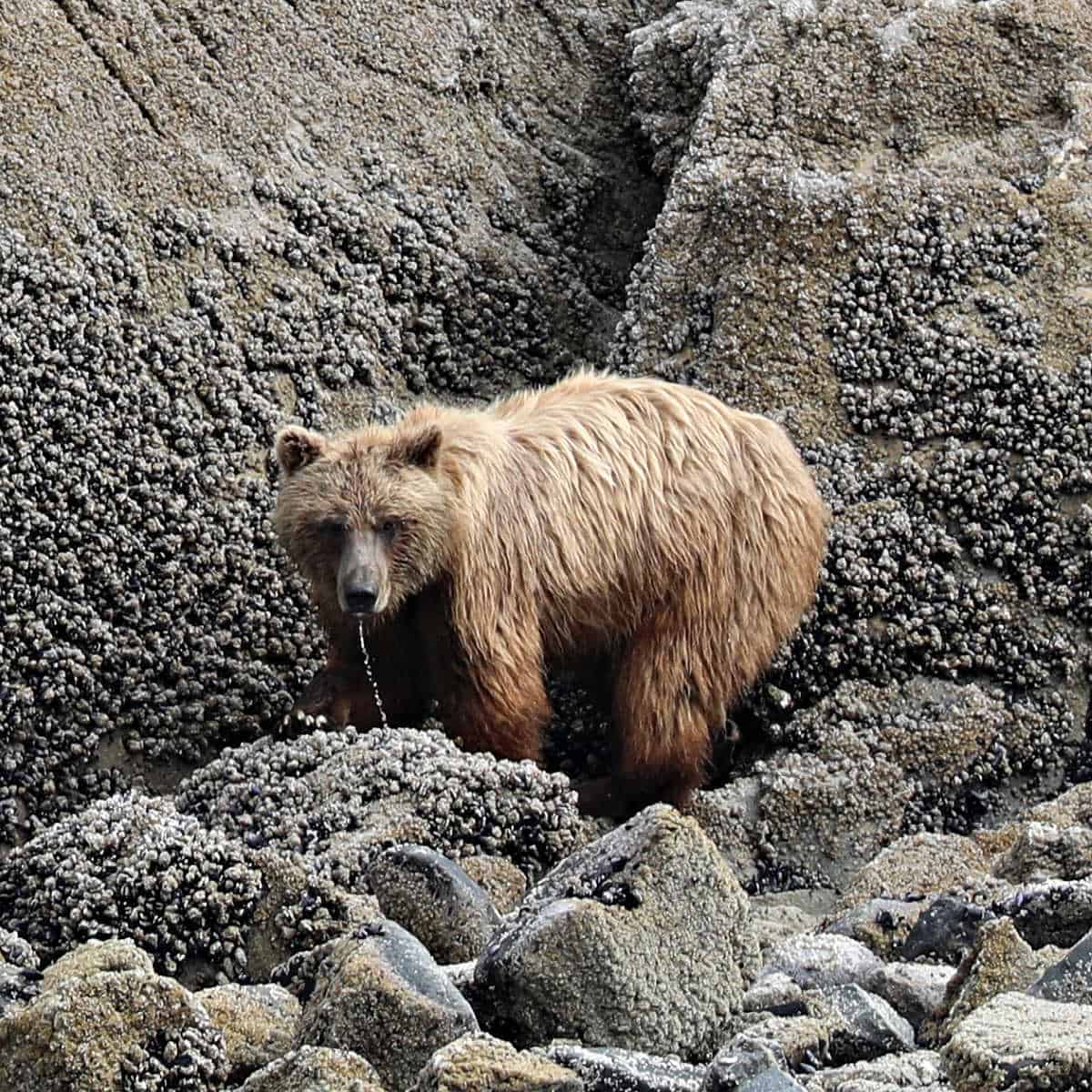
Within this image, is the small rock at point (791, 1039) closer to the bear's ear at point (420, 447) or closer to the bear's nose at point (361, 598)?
the bear's nose at point (361, 598)

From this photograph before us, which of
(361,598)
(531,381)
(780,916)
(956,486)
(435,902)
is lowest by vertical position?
(780,916)

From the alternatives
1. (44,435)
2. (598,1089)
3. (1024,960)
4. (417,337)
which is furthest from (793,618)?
(598,1089)

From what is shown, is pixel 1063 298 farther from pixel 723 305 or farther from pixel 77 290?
pixel 77 290

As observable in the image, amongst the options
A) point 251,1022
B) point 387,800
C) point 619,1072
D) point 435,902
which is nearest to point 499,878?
point 387,800

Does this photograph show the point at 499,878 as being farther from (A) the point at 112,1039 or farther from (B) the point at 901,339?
(B) the point at 901,339

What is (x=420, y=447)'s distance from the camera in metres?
8.06

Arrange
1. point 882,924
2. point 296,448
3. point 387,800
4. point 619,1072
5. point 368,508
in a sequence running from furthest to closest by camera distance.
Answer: point 296,448
point 368,508
point 387,800
point 882,924
point 619,1072

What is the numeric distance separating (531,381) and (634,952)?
18.5 feet

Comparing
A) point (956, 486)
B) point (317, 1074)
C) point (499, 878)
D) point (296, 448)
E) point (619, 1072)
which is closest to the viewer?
point (317, 1074)

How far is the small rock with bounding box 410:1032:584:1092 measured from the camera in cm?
398

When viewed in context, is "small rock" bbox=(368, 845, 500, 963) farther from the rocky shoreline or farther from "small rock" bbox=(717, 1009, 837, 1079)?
"small rock" bbox=(717, 1009, 837, 1079)

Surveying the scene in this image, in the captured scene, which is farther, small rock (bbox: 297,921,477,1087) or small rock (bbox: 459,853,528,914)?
small rock (bbox: 459,853,528,914)

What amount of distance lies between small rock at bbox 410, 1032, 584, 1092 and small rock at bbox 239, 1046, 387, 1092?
0.44 ft

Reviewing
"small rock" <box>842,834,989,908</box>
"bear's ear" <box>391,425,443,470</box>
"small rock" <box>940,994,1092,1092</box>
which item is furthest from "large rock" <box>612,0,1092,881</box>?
"small rock" <box>940,994,1092,1092</box>
